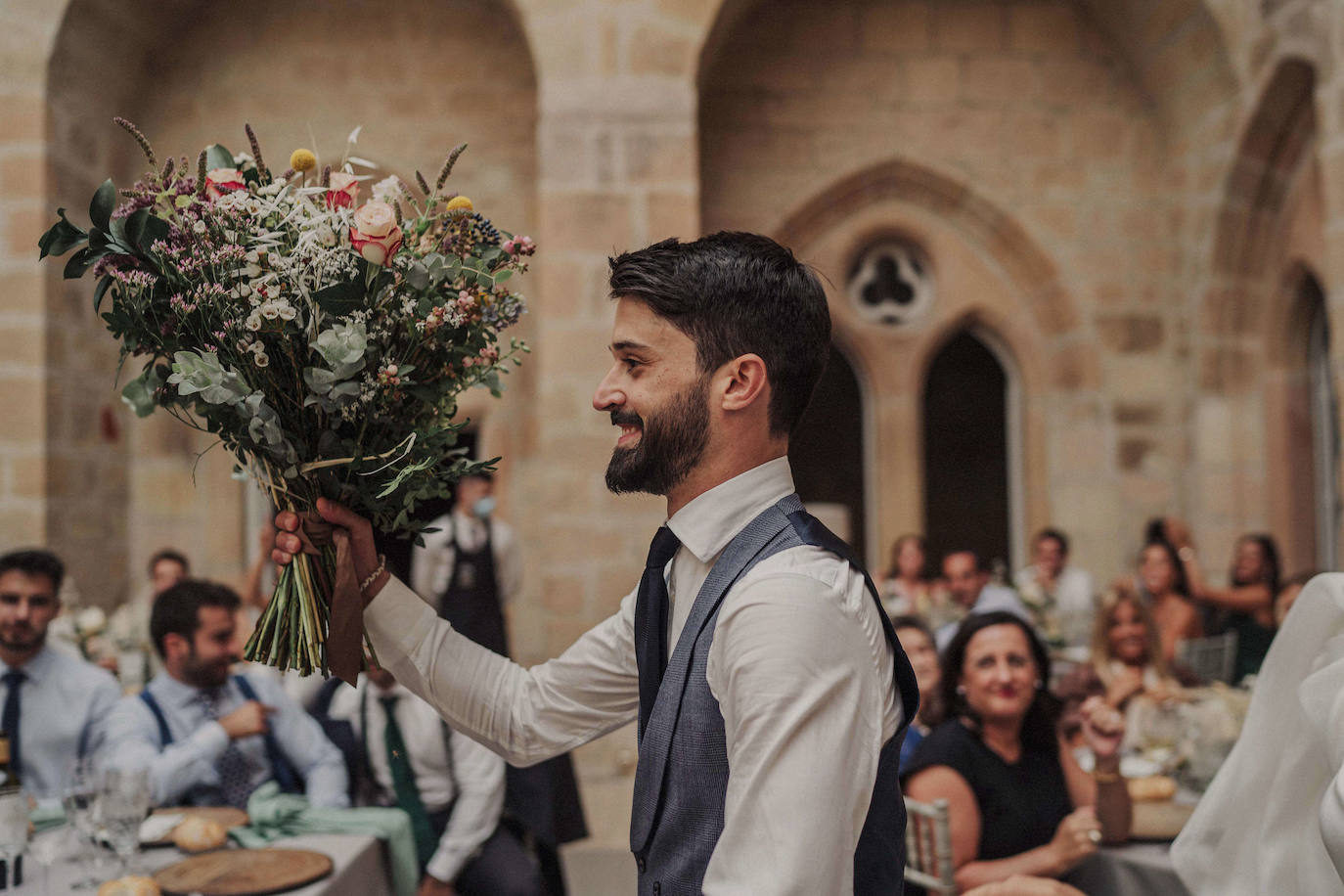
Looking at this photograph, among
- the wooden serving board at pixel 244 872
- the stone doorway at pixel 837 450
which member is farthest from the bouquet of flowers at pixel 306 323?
the stone doorway at pixel 837 450

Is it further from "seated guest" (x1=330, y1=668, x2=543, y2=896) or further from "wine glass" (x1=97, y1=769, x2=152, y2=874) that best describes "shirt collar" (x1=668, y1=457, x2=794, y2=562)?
"seated guest" (x1=330, y1=668, x2=543, y2=896)

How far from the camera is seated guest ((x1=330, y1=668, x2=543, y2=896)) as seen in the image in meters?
3.31

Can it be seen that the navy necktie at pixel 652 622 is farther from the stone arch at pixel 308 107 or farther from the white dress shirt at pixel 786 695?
the stone arch at pixel 308 107

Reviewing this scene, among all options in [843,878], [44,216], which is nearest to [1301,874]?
[843,878]

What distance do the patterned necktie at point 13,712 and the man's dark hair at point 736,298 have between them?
9.05ft

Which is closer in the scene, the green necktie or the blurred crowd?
the blurred crowd

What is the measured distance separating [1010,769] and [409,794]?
158cm

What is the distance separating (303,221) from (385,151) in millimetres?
6444

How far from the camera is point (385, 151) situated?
7.66m

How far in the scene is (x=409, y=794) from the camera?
3.33m

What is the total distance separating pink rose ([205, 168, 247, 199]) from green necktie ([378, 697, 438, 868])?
2.02 m

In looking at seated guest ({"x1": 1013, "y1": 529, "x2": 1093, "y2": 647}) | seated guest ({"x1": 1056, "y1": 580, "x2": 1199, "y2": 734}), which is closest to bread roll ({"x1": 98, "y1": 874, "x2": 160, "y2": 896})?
seated guest ({"x1": 1056, "y1": 580, "x2": 1199, "y2": 734})

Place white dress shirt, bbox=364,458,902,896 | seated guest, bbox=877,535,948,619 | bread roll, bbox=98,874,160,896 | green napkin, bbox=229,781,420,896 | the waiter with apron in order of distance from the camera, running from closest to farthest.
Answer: white dress shirt, bbox=364,458,902,896 < bread roll, bbox=98,874,160,896 < green napkin, bbox=229,781,420,896 < the waiter with apron < seated guest, bbox=877,535,948,619

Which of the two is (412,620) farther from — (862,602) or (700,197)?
(700,197)
